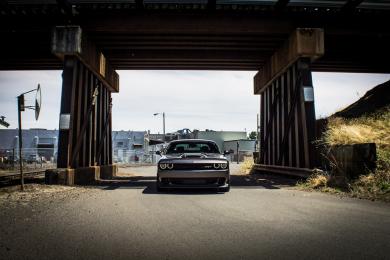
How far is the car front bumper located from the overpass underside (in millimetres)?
4594

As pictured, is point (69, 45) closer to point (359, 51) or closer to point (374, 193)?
point (374, 193)

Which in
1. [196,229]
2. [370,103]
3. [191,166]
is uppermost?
[370,103]

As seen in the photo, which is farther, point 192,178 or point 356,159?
point 356,159

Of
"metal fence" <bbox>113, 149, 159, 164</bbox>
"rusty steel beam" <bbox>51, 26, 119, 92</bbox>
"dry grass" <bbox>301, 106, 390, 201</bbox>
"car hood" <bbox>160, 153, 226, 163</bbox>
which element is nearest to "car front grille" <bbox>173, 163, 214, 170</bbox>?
"car hood" <bbox>160, 153, 226, 163</bbox>

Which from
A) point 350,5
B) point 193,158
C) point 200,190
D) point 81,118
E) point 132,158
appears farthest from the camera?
point 132,158

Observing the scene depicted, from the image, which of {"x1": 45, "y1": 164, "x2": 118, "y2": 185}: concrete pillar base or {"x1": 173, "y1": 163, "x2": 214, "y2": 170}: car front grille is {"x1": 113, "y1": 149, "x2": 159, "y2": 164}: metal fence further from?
{"x1": 173, "y1": 163, "x2": 214, "y2": 170}: car front grille

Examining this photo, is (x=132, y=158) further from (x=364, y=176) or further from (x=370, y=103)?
(x=364, y=176)

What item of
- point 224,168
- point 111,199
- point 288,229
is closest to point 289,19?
point 224,168

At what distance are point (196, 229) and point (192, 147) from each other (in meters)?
5.68

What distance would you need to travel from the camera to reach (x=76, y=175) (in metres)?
12.4

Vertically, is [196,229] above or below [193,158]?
below

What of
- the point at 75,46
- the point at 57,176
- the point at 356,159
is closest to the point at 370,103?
the point at 356,159

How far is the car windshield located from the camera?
10.3 meters

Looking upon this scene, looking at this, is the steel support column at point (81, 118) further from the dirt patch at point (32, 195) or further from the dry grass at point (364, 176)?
the dry grass at point (364, 176)
